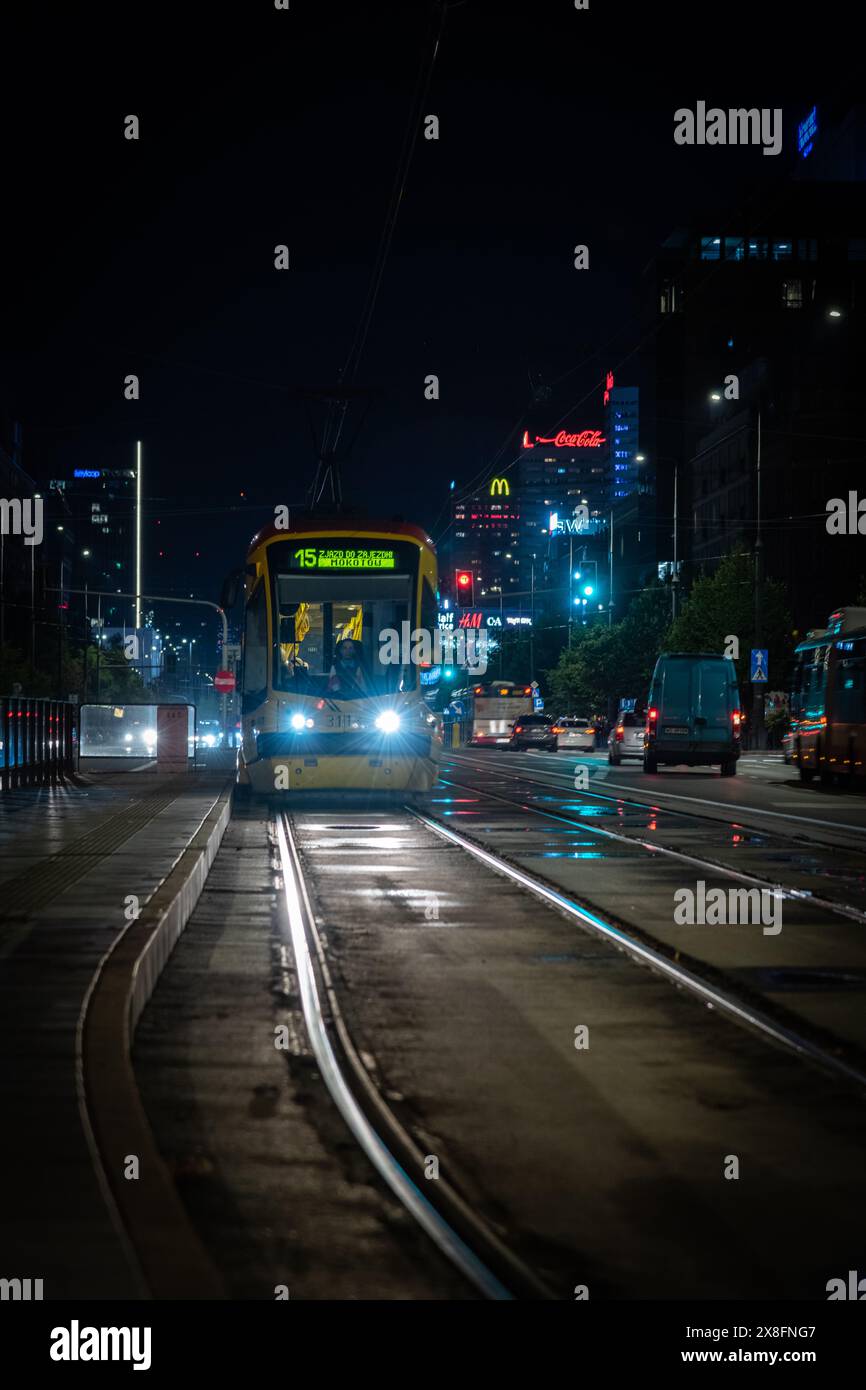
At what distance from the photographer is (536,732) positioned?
256 ft

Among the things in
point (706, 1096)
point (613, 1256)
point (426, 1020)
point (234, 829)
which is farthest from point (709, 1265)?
point (234, 829)

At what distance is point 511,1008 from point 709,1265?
4.12 m

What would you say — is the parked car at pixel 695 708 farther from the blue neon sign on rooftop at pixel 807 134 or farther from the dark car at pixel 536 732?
the blue neon sign on rooftop at pixel 807 134

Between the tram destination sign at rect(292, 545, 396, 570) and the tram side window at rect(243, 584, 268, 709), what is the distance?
2.44ft

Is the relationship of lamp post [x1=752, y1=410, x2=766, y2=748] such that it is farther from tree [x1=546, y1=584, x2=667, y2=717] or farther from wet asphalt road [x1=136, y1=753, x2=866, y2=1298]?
wet asphalt road [x1=136, y1=753, x2=866, y2=1298]

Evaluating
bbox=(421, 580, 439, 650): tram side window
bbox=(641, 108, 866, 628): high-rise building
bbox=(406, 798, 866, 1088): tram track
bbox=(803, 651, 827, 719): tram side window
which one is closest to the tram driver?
bbox=(421, 580, 439, 650): tram side window

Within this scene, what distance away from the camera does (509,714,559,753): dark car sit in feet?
255

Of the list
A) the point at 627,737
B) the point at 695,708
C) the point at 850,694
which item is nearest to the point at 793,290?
the point at 627,737

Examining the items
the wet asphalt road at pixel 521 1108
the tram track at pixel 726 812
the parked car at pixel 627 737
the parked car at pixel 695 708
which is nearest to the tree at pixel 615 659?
the parked car at pixel 627 737

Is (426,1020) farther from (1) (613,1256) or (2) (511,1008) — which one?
(1) (613,1256)

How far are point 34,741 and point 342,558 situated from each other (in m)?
11.9

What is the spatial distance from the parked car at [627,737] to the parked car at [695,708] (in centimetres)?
1091

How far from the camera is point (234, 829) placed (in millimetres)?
23000
